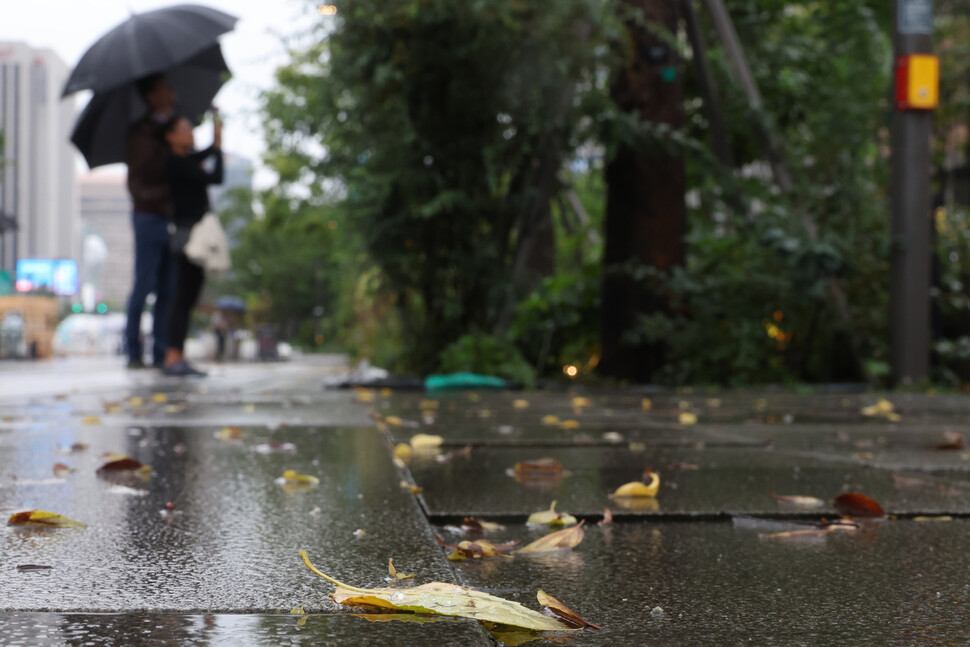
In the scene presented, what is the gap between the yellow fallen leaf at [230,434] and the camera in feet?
11.6

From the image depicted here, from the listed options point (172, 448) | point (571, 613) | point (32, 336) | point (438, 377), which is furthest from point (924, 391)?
point (32, 336)

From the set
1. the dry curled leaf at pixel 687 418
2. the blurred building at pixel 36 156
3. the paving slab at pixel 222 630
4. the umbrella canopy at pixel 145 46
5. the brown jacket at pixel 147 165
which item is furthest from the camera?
the blurred building at pixel 36 156

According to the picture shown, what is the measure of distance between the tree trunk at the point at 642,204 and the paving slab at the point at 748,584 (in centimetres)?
679

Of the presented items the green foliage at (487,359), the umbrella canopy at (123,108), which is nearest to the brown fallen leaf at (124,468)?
the green foliage at (487,359)

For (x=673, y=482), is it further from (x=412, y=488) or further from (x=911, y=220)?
(x=911, y=220)

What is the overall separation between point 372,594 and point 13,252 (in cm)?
11881

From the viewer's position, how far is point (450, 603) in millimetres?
1167

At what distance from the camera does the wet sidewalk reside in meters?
1.14

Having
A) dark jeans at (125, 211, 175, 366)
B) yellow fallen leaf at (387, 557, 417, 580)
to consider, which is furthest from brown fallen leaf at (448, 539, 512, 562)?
dark jeans at (125, 211, 175, 366)

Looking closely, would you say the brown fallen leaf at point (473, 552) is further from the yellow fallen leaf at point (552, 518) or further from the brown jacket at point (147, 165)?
the brown jacket at point (147, 165)

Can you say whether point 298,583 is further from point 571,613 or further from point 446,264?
point 446,264

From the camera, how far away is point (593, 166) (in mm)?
9016

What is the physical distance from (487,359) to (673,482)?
5703mm

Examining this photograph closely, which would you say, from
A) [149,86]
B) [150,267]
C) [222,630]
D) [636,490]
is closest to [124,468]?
[636,490]
